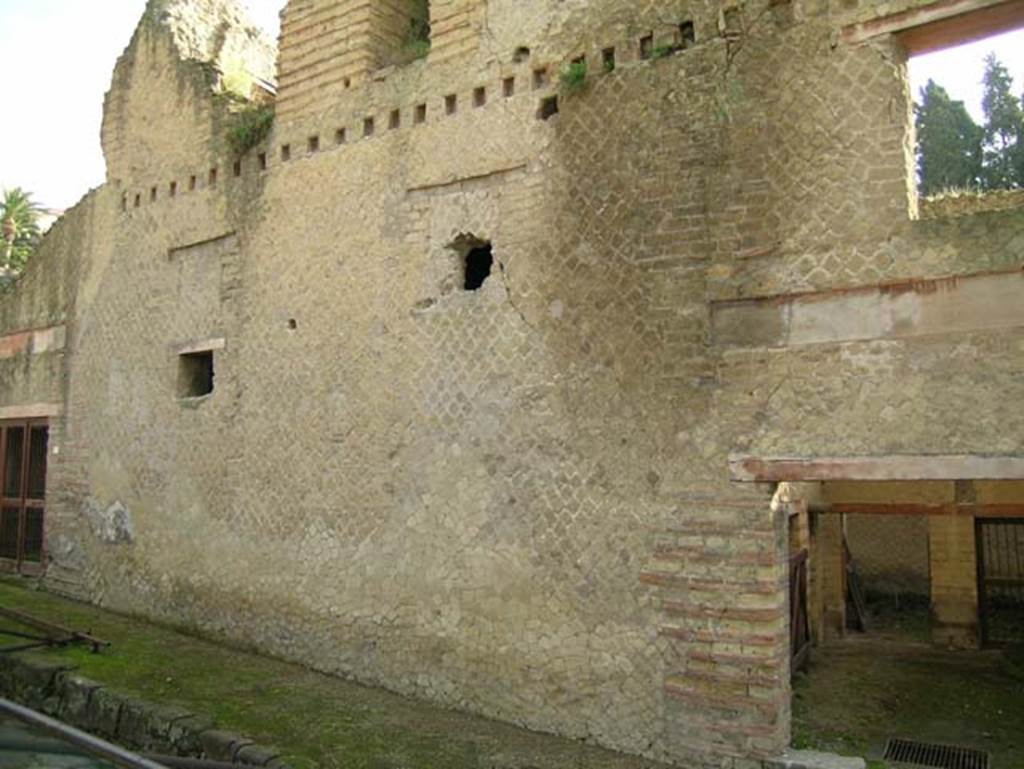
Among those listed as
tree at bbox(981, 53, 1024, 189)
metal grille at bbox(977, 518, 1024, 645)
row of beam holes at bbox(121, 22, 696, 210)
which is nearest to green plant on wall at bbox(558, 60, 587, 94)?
row of beam holes at bbox(121, 22, 696, 210)

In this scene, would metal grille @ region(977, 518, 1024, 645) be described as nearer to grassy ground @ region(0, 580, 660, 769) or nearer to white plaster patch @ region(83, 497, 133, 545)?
grassy ground @ region(0, 580, 660, 769)

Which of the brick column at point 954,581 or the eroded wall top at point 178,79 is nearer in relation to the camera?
the eroded wall top at point 178,79

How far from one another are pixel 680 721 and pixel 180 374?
584 cm

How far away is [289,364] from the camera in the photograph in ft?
24.4

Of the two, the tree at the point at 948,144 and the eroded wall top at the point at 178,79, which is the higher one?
the tree at the point at 948,144

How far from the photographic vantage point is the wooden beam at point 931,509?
8.28 meters

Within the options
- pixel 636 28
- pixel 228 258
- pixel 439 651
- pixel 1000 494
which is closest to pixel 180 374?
pixel 228 258

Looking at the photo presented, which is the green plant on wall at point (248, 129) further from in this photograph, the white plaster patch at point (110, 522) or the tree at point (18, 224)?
the tree at point (18, 224)

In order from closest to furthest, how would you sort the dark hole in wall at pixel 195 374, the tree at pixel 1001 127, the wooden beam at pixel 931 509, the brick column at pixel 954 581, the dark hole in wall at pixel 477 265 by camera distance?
the dark hole in wall at pixel 477 265 → the wooden beam at pixel 931 509 → the dark hole in wall at pixel 195 374 → the brick column at pixel 954 581 → the tree at pixel 1001 127

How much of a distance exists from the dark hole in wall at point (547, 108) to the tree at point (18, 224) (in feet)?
93.2

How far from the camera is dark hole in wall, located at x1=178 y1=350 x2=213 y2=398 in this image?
8516 millimetres

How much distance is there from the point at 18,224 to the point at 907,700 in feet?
109


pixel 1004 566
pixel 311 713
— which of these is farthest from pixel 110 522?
pixel 1004 566

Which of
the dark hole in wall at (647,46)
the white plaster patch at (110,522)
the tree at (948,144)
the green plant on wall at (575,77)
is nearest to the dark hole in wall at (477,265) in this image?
the green plant on wall at (575,77)
